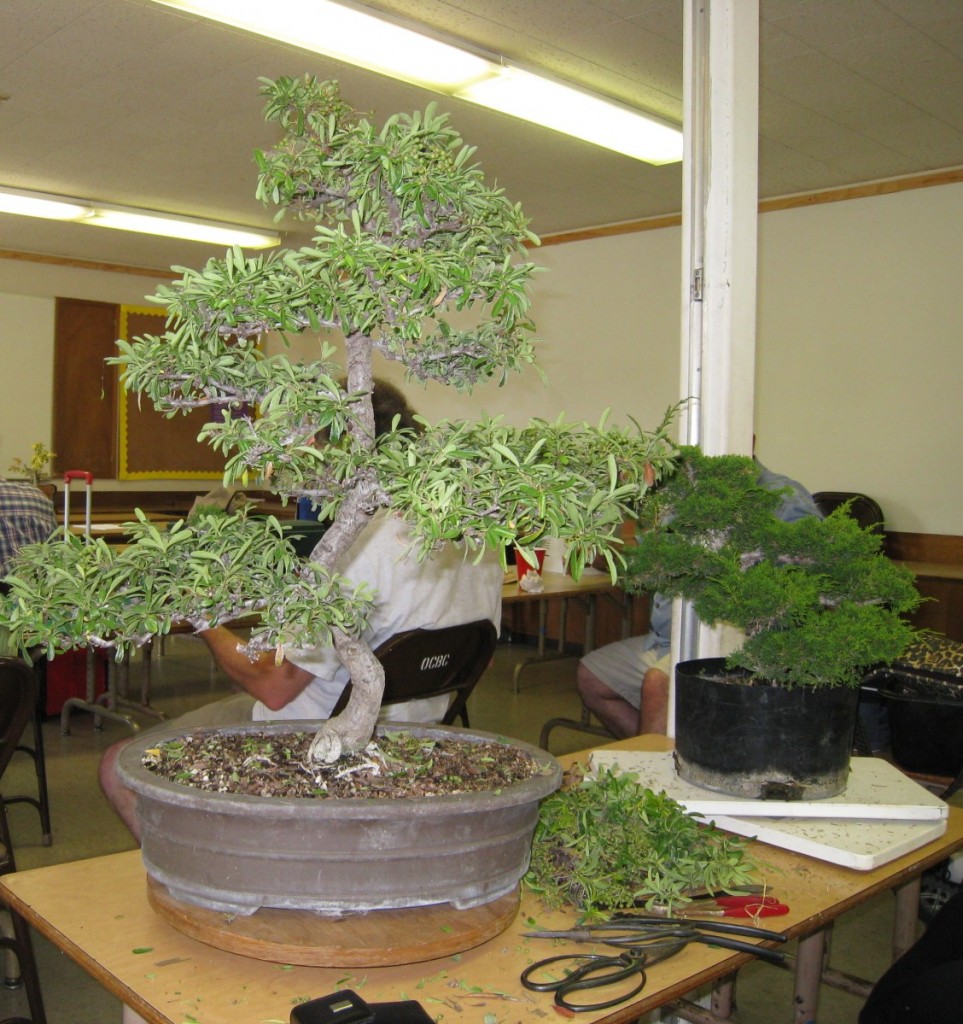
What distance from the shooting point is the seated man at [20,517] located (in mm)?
3174

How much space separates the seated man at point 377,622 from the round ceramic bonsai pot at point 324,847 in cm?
88

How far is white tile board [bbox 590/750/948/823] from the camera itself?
53.6 inches

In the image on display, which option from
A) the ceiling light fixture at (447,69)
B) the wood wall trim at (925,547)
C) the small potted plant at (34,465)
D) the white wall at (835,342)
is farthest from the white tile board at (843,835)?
the small potted plant at (34,465)

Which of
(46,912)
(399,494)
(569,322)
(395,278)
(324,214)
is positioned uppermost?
A: (569,322)

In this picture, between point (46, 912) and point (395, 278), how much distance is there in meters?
0.79

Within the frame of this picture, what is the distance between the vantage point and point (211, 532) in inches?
43.9

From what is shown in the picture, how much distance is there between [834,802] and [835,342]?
5002 millimetres

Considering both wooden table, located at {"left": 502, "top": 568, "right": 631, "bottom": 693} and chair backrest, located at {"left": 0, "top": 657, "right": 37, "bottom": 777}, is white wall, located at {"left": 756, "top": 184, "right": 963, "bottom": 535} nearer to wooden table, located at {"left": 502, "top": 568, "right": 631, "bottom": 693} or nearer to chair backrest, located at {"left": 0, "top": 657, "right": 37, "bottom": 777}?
wooden table, located at {"left": 502, "top": 568, "right": 631, "bottom": 693}

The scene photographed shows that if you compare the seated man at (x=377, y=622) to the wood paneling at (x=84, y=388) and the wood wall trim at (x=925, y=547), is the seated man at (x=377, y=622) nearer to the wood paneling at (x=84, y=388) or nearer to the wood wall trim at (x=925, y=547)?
the wood wall trim at (x=925, y=547)

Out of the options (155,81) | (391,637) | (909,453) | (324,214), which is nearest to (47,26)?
(155,81)

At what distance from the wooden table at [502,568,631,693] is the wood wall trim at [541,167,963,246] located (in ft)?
8.43

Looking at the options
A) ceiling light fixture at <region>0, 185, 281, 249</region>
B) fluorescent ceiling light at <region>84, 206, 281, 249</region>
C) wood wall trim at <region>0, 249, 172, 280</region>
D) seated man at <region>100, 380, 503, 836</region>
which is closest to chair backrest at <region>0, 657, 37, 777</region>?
seated man at <region>100, 380, 503, 836</region>

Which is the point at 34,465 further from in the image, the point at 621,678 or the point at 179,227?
the point at 621,678

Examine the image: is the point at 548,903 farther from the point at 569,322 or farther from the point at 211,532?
the point at 569,322
